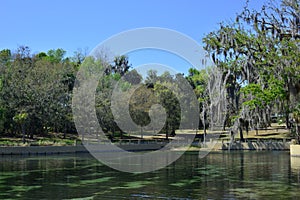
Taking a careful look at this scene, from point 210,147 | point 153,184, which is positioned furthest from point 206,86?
point 153,184

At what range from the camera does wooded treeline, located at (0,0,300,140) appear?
36344mm

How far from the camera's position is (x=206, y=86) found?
182 ft

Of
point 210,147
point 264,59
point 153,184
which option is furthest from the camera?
point 210,147

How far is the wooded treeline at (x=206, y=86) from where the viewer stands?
3634cm

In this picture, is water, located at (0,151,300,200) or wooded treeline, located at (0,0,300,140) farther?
wooded treeline, located at (0,0,300,140)

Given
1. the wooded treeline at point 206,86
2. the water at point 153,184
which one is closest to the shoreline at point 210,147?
the wooded treeline at point 206,86

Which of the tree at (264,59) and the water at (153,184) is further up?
the tree at (264,59)

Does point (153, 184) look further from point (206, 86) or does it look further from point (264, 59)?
point (206, 86)

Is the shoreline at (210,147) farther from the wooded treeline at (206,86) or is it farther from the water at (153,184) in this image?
the water at (153,184)

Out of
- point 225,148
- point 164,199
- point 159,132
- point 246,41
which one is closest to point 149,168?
point 164,199

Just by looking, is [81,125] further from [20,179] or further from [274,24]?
[20,179]

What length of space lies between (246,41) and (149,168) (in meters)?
16.2

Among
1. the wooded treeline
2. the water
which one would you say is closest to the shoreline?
the wooded treeline

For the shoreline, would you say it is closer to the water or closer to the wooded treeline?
the wooded treeline
